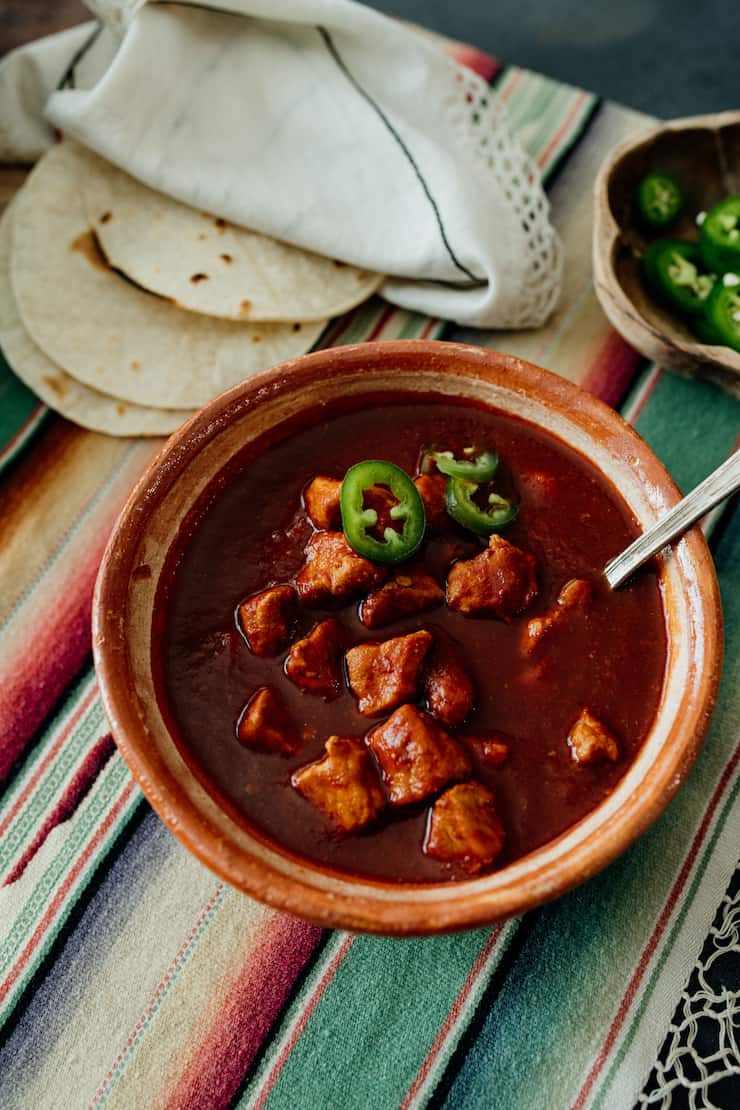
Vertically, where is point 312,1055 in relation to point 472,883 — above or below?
below

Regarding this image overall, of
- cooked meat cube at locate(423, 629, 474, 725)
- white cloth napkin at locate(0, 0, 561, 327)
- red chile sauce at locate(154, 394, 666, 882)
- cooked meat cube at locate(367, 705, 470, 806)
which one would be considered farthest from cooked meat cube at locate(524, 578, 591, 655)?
white cloth napkin at locate(0, 0, 561, 327)

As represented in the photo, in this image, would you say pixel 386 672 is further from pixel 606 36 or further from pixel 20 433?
pixel 606 36

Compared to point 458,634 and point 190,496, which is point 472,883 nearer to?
point 458,634

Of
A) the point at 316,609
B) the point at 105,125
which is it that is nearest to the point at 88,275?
the point at 105,125

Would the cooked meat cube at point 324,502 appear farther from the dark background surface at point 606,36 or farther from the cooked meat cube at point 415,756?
the dark background surface at point 606,36

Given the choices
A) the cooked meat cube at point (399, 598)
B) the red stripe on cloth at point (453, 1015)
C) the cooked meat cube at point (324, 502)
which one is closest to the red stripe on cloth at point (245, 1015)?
the red stripe on cloth at point (453, 1015)

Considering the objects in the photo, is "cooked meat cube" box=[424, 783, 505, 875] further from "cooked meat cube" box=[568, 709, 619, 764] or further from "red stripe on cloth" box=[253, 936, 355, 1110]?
"red stripe on cloth" box=[253, 936, 355, 1110]
